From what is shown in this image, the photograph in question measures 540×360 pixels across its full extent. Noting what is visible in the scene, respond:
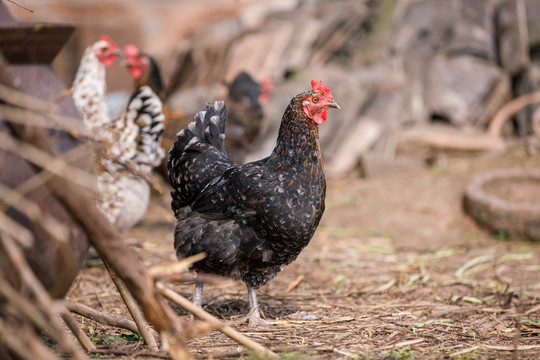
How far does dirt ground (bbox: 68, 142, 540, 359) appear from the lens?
2943 mm

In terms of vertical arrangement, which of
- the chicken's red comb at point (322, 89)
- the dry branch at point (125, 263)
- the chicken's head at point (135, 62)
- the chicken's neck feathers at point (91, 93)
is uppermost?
the chicken's head at point (135, 62)

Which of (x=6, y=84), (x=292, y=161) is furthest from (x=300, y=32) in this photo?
(x=6, y=84)

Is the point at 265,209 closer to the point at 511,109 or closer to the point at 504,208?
the point at 504,208

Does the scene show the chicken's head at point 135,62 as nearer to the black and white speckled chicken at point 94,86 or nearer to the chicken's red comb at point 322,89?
the black and white speckled chicken at point 94,86

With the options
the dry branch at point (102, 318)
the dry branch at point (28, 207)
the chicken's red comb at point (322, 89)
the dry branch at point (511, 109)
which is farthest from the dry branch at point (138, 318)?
the dry branch at point (511, 109)

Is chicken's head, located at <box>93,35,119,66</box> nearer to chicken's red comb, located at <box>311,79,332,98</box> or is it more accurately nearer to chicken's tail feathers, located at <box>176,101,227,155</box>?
chicken's tail feathers, located at <box>176,101,227,155</box>

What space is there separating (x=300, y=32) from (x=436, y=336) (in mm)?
7124

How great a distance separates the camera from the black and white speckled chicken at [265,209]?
335cm

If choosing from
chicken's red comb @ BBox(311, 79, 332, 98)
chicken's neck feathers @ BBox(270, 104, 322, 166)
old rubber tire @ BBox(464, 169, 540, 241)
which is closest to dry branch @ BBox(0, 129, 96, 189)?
chicken's neck feathers @ BBox(270, 104, 322, 166)

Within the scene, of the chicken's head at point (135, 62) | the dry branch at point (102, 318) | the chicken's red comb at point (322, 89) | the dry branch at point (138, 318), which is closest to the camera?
the dry branch at point (138, 318)

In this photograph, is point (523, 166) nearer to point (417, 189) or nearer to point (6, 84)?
point (417, 189)

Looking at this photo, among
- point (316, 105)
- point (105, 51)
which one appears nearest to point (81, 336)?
point (316, 105)

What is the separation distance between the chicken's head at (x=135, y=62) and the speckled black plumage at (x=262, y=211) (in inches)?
123

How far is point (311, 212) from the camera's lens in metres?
3.36
